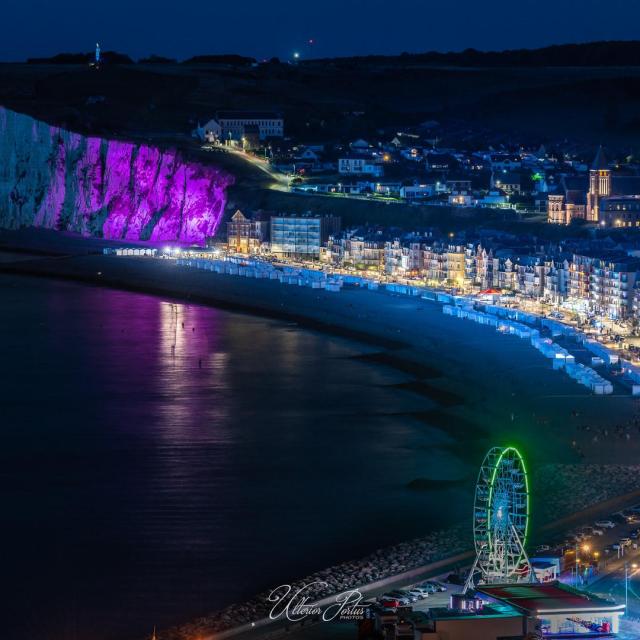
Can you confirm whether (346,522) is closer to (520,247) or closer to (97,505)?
(97,505)

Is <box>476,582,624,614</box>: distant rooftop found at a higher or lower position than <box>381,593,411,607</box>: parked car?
higher

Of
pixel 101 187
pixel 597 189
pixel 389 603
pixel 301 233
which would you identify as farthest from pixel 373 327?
pixel 101 187

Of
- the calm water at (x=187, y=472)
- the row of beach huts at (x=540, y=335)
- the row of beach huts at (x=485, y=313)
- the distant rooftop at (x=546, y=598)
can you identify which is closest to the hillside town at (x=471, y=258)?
the row of beach huts at (x=485, y=313)

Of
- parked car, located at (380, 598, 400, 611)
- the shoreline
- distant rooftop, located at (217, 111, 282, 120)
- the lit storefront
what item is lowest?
parked car, located at (380, 598, 400, 611)

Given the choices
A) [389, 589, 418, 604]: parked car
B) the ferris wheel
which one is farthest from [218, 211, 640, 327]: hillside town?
[389, 589, 418, 604]: parked car

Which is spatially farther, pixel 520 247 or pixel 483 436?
pixel 520 247

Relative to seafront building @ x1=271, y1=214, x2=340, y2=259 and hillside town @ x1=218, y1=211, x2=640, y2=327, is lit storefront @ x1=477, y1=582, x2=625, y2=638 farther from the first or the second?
seafront building @ x1=271, y1=214, x2=340, y2=259

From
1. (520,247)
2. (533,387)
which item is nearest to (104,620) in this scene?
(533,387)
